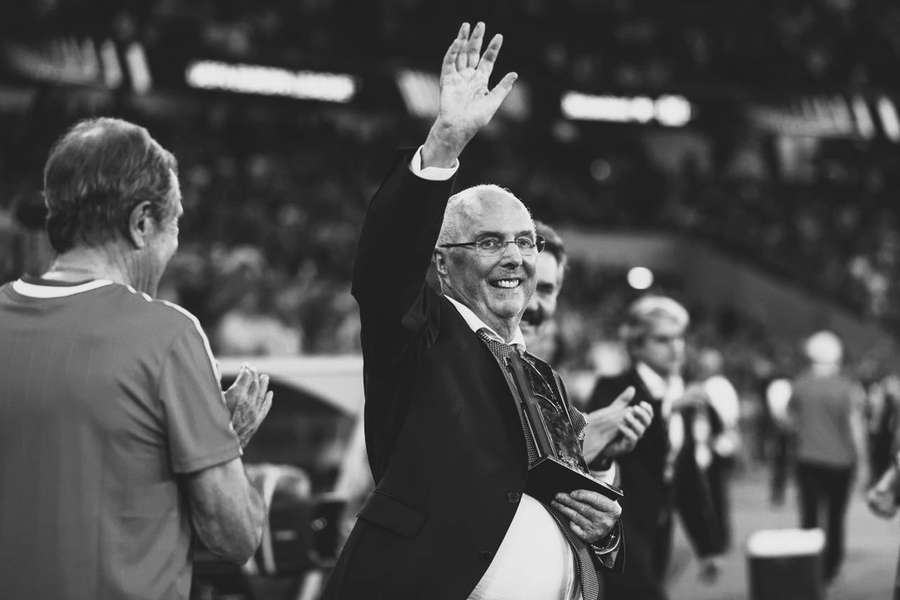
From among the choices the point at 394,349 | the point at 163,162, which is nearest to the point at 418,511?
the point at 394,349

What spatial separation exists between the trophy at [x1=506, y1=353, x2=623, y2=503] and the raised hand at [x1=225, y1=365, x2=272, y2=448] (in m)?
0.63

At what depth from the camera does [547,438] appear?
9.15 ft

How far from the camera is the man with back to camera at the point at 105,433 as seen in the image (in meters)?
2.22

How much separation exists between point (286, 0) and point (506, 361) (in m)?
23.0

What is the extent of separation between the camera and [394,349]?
276 cm

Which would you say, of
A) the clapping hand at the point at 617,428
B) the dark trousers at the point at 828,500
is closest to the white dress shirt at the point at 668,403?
the clapping hand at the point at 617,428

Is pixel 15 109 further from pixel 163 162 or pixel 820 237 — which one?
pixel 163 162

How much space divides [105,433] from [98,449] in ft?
0.10

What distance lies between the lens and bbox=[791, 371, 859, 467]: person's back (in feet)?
32.1

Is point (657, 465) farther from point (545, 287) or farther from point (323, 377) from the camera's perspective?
point (323, 377)

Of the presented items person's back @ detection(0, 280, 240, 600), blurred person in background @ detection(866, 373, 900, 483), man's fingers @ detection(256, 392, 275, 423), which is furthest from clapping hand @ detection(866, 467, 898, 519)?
blurred person in background @ detection(866, 373, 900, 483)

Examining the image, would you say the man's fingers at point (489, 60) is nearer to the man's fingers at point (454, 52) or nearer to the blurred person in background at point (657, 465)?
the man's fingers at point (454, 52)

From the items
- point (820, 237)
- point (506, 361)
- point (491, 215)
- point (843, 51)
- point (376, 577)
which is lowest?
point (376, 577)

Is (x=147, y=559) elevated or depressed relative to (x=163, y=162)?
depressed
